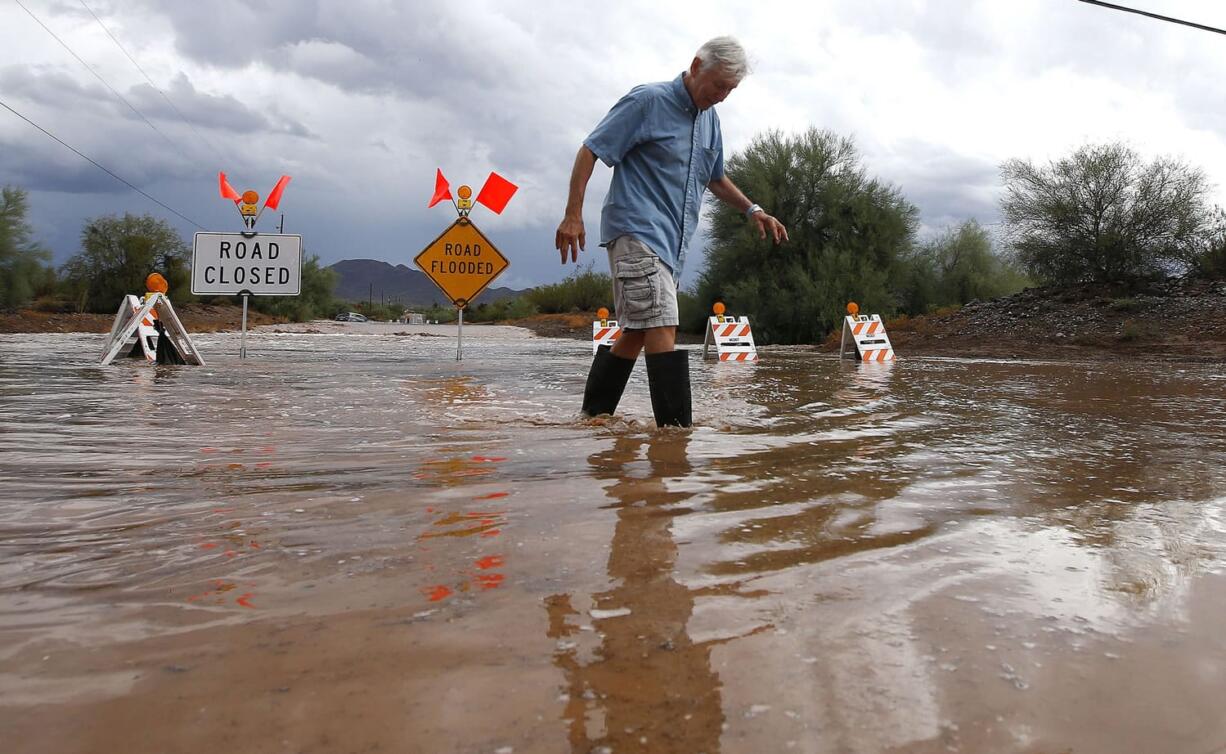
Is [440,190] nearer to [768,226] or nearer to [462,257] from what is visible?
[462,257]

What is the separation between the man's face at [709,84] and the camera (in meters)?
3.81

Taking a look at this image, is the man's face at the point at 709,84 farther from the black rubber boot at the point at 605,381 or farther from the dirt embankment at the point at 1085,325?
the dirt embankment at the point at 1085,325

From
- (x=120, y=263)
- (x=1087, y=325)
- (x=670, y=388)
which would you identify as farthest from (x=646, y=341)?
(x=120, y=263)

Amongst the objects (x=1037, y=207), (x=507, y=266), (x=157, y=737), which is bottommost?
(x=157, y=737)

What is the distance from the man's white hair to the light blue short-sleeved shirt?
214 millimetres

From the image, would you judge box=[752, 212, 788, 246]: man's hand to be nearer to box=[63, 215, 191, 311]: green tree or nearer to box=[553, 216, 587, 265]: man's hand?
box=[553, 216, 587, 265]: man's hand

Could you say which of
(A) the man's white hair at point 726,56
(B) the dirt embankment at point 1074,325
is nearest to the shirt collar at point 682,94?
(A) the man's white hair at point 726,56

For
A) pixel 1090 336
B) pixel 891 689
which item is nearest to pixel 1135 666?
pixel 891 689

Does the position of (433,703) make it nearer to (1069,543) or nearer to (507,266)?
(1069,543)

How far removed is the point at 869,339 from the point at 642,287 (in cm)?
995

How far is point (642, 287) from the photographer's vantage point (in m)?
3.82

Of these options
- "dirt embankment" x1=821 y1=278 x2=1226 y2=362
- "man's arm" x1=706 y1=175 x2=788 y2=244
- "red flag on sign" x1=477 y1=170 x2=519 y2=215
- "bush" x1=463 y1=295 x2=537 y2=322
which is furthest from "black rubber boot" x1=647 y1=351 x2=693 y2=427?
"bush" x1=463 y1=295 x2=537 y2=322

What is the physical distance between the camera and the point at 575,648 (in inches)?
48.6

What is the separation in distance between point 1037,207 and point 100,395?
21.9 metres
